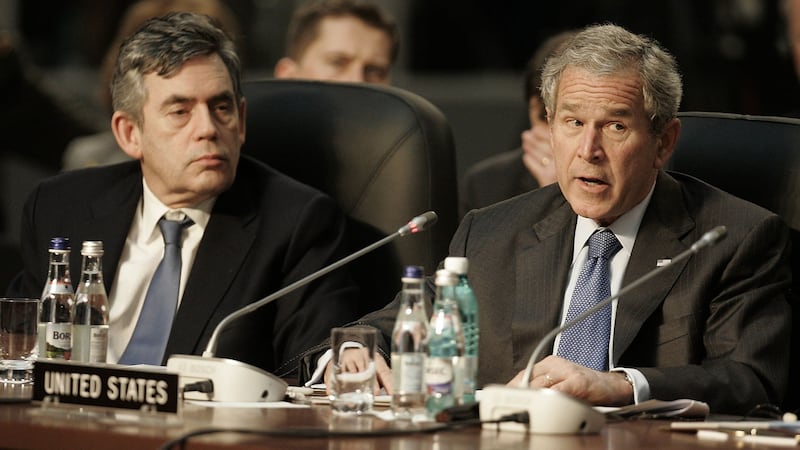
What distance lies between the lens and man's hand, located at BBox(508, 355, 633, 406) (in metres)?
2.67

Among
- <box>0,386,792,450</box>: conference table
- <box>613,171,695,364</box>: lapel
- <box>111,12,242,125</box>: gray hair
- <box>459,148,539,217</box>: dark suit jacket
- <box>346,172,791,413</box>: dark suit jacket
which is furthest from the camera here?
<box>459,148,539,217</box>: dark suit jacket

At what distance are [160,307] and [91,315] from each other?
57 centimetres

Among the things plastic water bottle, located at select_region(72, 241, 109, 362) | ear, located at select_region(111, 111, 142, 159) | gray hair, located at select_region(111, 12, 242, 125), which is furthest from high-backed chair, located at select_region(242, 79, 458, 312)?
plastic water bottle, located at select_region(72, 241, 109, 362)

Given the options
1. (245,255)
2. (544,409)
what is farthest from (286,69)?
(544,409)

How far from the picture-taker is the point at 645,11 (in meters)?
6.77

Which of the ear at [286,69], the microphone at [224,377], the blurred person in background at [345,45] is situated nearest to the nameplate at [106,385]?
the microphone at [224,377]

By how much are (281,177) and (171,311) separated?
1.42 ft

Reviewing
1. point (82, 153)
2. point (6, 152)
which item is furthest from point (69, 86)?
point (82, 153)

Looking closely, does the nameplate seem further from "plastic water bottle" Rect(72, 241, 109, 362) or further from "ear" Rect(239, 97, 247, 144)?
"ear" Rect(239, 97, 247, 144)

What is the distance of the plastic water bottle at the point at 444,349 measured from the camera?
250 centimetres

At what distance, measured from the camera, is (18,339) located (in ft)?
9.74

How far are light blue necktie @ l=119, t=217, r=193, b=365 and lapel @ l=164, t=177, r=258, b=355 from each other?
0.04 m

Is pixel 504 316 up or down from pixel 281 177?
down

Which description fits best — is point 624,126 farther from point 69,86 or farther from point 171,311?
point 69,86
